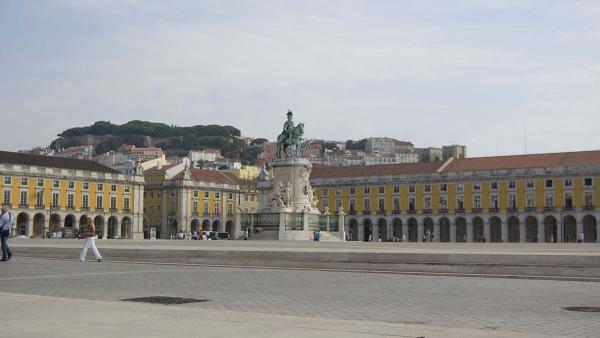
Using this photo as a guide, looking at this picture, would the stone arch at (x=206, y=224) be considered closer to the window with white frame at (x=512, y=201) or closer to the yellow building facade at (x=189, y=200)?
the yellow building facade at (x=189, y=200)

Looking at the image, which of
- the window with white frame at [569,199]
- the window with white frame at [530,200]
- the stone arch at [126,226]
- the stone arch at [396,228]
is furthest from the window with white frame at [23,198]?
the window with white frame at [569,199]

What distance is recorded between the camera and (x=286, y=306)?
9.48 metres

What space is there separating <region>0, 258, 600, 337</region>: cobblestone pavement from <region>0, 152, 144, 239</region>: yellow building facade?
63506 millimetres

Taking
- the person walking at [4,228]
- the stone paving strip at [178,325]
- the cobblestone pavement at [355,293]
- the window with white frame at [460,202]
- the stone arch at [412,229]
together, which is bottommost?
the stone arch at [412,229]

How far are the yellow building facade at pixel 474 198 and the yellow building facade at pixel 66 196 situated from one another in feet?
81.8

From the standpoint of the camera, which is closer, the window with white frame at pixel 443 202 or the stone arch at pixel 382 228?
the window with white frame at pixel 443 202

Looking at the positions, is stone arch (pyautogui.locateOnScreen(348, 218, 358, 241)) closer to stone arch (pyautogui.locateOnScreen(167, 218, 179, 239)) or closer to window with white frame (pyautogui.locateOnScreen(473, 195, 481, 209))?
window with white frame (pyautogui.locateOnScreen(473, 195, 481, 209))

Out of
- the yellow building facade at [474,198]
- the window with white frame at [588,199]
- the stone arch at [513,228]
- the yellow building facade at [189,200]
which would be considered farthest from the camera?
the yellow building facade at [189,200]

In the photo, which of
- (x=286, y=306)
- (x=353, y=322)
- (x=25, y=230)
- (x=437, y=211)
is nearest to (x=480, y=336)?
(x=353, y=322)

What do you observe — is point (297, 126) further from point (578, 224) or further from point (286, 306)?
point (578, 224)

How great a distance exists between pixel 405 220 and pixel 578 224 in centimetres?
2064

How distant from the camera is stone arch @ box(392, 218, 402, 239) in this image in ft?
320

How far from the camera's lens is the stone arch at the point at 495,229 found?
296ft

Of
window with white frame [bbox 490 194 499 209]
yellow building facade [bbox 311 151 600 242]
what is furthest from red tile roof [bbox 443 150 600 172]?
window with white frame [bbox 490 194 499 209]
